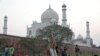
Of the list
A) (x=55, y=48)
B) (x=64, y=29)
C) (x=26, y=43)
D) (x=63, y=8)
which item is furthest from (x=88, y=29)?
(x=55, y=48)

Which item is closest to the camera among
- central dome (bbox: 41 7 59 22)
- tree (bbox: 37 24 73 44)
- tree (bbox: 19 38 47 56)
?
tree (bbox: 19 38 47 56)

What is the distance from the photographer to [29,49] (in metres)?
25.9

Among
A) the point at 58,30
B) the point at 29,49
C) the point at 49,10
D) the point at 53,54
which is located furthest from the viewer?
the point at 49,10

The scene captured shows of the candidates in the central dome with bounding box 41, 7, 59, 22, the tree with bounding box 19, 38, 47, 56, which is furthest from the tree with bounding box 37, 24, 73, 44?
the central dome with bounding box 41, 7, 59, 22

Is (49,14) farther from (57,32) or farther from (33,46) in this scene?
(33,46)

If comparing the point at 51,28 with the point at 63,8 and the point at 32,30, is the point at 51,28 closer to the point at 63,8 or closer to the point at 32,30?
the point at 63,8

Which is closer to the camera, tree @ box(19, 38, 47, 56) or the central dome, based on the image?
tree @ box(19, 38, 47, 56)

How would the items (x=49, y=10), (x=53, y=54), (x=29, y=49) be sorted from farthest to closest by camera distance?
(x=49, y=10), (x=29, y=49), (x=53, y=54)

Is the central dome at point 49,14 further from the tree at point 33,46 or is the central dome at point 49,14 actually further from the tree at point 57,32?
the tree at point 33,46

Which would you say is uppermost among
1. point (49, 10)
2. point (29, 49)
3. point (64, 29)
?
point (49, 10)

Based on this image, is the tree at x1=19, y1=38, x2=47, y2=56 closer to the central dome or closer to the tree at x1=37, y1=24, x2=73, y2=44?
the tree at x1=37, y1=24, x2=73, y2=44

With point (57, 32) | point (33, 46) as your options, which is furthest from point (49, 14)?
point (33, 46)

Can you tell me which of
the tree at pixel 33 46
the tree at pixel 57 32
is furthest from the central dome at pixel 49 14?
the tree at pixel 33 46

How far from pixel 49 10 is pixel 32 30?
23.7 ft
